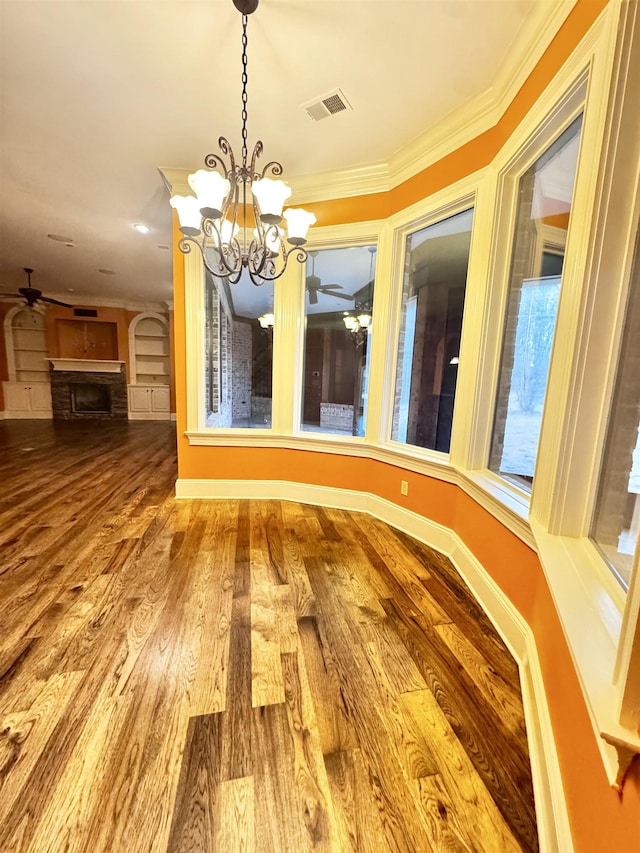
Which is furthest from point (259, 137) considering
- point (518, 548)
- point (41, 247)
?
point (41, 247)

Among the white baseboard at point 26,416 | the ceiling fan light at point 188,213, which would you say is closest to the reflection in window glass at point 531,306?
the ceiling fan light at point 188,213

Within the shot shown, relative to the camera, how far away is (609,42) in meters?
1.12

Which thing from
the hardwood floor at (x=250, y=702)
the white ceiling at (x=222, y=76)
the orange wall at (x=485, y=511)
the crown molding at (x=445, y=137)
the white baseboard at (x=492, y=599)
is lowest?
the hardwood floor at (x=250, y=702)

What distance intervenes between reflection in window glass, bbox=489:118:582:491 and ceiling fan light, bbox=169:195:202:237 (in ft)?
5.98

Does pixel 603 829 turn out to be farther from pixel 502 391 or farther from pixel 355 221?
pixel 355 221

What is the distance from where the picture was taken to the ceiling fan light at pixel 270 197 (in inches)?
64.2

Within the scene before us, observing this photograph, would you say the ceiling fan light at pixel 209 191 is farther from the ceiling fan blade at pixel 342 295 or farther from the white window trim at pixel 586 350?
the ceiling fan blade at pixel 342 295

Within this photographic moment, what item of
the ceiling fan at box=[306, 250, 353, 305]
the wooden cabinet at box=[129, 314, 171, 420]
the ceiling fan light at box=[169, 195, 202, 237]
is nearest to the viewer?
the ceiling fan light at box=[169, 195, 202, 237]

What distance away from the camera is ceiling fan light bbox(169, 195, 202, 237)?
1839mm

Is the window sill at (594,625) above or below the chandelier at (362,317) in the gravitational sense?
below

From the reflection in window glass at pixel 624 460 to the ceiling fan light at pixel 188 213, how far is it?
1948 mm

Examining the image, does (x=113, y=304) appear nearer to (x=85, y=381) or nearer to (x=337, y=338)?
(x=85, y=381)

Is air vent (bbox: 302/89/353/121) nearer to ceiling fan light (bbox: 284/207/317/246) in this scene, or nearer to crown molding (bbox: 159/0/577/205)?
crown molding (bbox: 159/0/577/205)

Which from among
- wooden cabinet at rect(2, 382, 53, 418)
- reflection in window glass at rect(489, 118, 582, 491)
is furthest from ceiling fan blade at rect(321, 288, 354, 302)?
wooden cabinet at rect(2, 382, 53, 418)
